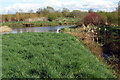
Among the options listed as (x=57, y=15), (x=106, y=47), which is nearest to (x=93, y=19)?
(x=106, y=47)

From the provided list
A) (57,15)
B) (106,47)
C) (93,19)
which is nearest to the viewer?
(106,47)

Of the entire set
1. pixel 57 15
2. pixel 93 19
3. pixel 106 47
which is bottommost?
pixel 106 47

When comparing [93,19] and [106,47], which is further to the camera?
[93,19]

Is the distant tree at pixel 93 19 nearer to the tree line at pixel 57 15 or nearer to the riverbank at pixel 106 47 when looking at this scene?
the tree line at pixel 57 15

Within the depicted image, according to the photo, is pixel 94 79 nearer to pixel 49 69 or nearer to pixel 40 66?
pixel 49 69

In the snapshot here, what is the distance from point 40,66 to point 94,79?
1.63 meters

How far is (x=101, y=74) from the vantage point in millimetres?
4707

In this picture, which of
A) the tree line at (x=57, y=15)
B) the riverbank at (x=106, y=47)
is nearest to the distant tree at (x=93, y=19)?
the tree line at (x=57, y=15)

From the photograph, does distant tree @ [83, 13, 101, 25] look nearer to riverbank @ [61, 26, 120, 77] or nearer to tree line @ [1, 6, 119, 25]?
tree line @ [1, 6, 119, 25]

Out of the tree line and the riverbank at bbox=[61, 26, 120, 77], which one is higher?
the tree line

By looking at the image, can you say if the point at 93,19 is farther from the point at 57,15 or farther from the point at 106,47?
the point at 57,15

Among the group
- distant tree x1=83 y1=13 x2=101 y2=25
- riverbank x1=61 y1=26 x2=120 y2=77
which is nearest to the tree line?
distant tree x1=83 y1=13 x2=101 y2=25

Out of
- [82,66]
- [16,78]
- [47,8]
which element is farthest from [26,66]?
[47,8]

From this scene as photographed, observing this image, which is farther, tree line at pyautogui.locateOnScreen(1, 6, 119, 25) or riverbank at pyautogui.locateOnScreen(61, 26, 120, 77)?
tree line at pyautogui.locateOnScreen(1, 6, 119, 25)
